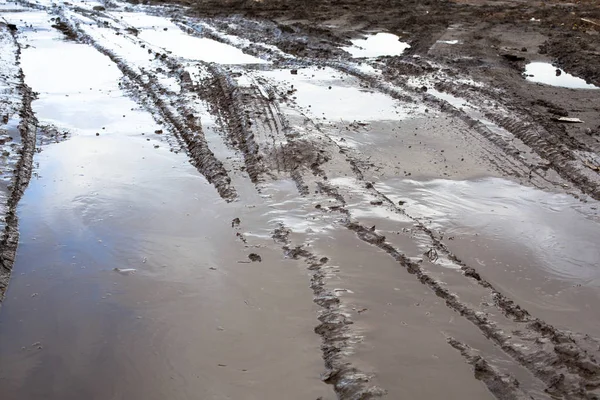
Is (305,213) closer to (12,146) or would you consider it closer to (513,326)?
(513,326)

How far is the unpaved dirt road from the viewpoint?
3.92m

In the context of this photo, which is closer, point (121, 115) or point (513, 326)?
point (513, 326)

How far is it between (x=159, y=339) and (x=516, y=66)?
10301 mm

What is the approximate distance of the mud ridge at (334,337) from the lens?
3688 millimetres

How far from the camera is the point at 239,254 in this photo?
5219mm

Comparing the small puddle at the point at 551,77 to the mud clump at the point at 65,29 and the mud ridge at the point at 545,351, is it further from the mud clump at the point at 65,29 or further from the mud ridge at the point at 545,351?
the mud clump at the point at 65,29

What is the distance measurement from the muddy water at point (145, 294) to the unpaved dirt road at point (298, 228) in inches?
0.8

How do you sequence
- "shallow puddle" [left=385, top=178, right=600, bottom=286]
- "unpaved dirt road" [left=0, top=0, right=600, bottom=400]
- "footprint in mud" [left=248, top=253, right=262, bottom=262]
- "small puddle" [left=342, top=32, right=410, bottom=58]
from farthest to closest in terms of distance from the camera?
1. "small puddle" [left=342, top=32, right=410, bottom=58]
2. "shallow puddle" [left=385, top=178, right=600, bottom=286]
3. "footprint in mud" [left=248, top=253, right=262, bottom=262]
4. "unpaved dirt road" [left=0, top=0, right=600, bottom=400]

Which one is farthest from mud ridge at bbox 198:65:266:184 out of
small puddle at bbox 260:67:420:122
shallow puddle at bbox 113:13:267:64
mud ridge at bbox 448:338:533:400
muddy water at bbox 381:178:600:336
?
mud ridge at bbox 448:338:533:400

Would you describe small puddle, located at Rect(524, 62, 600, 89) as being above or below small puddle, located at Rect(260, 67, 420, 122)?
above

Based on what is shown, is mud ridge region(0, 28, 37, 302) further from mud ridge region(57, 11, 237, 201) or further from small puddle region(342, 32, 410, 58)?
small puddle region(342, 32, 410, 58)

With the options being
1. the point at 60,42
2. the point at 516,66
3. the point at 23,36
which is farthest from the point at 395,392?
Result: the point at 23,36

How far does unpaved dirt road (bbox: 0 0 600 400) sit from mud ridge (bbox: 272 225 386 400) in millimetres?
18

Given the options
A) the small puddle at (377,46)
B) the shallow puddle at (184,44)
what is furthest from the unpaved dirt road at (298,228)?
the small puddle at (377,46)
